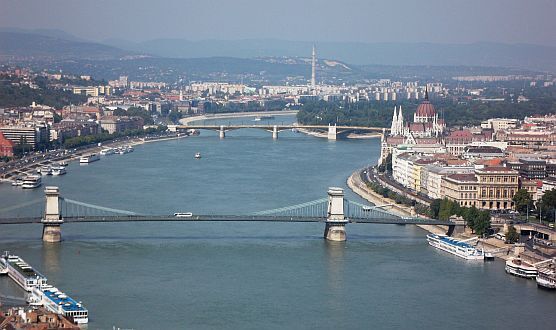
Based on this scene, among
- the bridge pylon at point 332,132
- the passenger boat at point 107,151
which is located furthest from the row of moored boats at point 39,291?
the bridge pylon at point 332,132

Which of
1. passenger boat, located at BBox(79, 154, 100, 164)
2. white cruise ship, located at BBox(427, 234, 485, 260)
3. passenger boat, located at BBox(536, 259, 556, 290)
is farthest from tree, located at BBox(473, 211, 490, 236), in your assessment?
passenger boat, located at BBox(79, 154, 100, 164)

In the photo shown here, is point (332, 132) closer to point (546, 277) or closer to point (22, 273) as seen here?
point (546, 277)

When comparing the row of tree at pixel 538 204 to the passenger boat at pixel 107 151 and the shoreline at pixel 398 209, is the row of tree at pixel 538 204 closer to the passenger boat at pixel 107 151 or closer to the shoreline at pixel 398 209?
the shoreline at pixel 398 209

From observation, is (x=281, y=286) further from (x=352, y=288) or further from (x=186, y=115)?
(x=186, y=115)

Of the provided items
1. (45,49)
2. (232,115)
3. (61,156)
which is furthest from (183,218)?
(45,49)

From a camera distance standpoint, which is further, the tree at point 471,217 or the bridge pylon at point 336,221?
the tree at point 471,217

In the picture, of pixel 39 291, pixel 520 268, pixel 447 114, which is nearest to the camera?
pixel 39 291

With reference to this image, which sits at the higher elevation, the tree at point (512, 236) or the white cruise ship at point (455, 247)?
the tree at point (512, 236)
